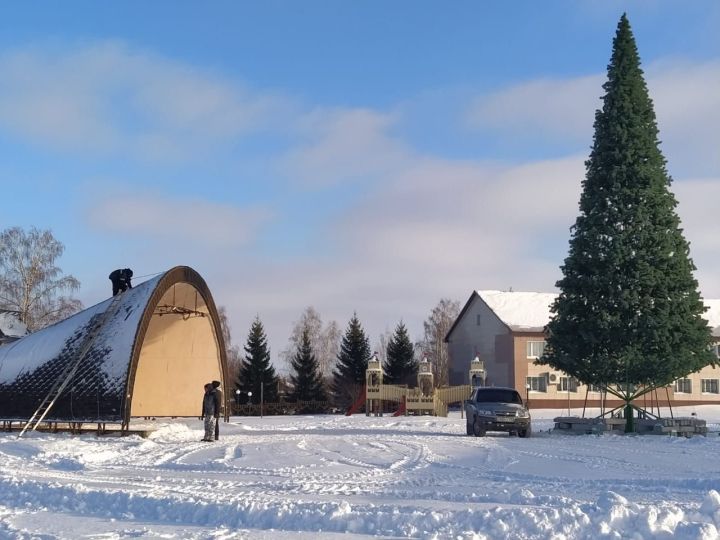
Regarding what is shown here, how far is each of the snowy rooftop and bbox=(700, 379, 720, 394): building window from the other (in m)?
3.40

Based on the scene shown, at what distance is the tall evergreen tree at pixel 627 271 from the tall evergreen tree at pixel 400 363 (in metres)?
37.3

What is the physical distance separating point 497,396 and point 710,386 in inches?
1490

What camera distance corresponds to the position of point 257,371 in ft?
200

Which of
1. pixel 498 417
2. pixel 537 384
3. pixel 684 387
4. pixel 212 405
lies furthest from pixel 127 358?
pixel 684 387

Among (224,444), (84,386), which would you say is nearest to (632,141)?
(224,444)

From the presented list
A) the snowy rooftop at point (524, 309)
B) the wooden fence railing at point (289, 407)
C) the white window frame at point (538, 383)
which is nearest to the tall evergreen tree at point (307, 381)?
the wooden fence railing at point (289, 407)

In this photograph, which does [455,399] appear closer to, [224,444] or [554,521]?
[224,444]

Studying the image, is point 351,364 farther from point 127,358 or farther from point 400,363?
point 127,358

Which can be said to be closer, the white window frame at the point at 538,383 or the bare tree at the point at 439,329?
the white window frame at the point at 538,383

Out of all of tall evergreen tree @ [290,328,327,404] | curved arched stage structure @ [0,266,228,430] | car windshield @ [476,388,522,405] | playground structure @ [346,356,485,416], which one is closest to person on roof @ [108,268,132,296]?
curved arched stage structure @ [0,266,228,430]

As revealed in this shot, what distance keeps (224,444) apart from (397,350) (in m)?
43.3

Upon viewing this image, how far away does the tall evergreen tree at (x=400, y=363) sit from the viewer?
64.5 metres

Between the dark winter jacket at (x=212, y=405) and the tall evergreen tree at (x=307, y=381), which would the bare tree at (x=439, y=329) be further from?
the dark winter jacket at (x=212, y=405)

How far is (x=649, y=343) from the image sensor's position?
25.7 m
